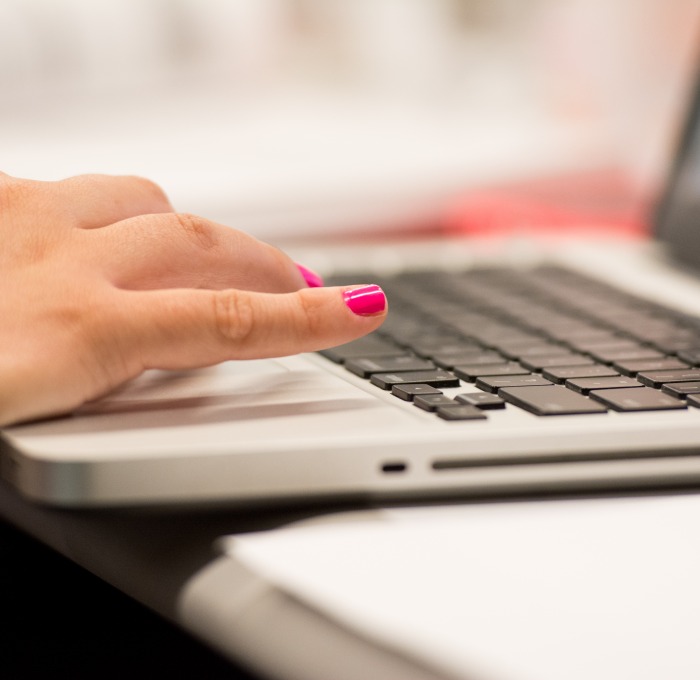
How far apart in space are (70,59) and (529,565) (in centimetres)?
116

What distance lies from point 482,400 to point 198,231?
146 mm

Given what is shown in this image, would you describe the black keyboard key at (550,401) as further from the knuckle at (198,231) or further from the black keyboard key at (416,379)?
the knuckle at (198,231)

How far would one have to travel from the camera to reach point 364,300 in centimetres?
48

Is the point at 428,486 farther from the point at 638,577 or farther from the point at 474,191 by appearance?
the point at 474,191

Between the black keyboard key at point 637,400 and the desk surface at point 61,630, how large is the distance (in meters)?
0.25

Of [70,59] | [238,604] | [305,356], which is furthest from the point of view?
[70,59]

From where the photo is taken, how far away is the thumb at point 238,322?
441 mm

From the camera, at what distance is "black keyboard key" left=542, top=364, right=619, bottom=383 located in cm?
50

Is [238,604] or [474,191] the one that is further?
[474,191]

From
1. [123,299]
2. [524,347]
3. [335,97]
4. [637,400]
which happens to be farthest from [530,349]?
[335,97]

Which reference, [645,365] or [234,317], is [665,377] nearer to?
[645,365]

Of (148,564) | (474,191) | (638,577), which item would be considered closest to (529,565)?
(638,577)

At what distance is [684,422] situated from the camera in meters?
0.44

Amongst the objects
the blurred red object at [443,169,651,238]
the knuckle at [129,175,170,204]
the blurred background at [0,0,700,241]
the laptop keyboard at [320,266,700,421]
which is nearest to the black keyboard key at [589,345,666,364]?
the laptop keyboard at [320,266,700,421]
